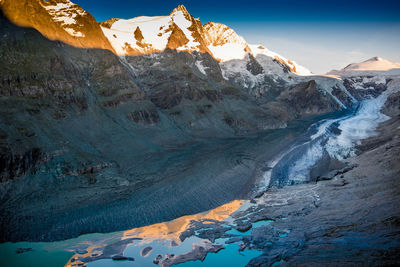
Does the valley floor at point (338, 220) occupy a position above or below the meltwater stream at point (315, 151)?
below

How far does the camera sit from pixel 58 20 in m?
67.8

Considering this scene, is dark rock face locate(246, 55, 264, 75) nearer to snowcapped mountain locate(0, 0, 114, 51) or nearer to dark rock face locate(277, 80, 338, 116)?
dark rock face locate(277, 80, 338, 116)

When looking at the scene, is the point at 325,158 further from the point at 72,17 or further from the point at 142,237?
the point at 72,17

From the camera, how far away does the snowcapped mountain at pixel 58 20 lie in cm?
5794

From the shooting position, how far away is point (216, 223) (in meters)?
32.0

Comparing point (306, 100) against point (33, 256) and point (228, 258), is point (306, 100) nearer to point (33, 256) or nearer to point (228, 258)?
point (228, 258)

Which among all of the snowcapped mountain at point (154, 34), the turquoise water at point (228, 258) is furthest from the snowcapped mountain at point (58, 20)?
A: the turquoise water at point (228, 258)

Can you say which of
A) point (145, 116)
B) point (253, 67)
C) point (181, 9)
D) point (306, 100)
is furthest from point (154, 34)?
point (306, 100)

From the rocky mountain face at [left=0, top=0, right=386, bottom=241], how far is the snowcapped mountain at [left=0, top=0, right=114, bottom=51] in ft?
0.87

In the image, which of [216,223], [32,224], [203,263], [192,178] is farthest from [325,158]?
[32,224]

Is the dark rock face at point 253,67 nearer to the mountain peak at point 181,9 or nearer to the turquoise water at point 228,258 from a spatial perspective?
the mountain peak at point 181,9

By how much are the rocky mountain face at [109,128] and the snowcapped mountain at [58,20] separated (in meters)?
0.26

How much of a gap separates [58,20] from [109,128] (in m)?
32.0

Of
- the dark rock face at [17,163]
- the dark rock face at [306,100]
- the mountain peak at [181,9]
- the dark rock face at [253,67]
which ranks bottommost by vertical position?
the dark rock face at [17,163]
